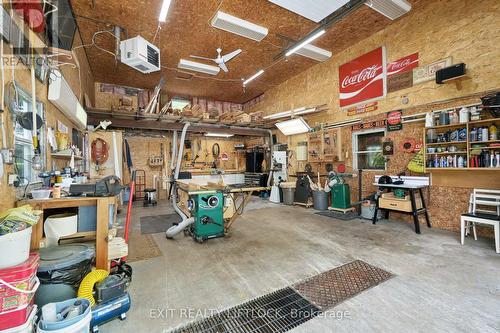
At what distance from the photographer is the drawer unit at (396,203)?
430 cm

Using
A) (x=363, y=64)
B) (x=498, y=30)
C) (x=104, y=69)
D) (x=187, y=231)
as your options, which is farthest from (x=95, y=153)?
(x=498, y=30)

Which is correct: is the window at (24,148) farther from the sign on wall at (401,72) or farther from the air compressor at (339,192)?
Result: the sign on wall at (401,72)

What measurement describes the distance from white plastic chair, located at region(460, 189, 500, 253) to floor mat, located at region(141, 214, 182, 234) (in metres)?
5.42

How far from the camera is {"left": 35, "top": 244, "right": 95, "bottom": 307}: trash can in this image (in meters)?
1.68

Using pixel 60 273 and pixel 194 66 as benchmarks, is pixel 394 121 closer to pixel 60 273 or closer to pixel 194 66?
pixel 194 66

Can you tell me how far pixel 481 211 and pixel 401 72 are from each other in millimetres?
3246

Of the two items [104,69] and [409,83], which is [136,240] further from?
[409,83]

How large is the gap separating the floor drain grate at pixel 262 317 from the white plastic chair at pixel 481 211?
319 cm

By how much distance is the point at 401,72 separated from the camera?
499 cm

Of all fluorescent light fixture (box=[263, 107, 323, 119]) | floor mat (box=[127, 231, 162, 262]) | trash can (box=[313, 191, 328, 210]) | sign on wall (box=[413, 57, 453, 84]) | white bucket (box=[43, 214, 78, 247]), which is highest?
sign on wall (box=[413, 57, 453, 84])

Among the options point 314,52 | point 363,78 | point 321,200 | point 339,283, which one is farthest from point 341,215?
point 314,52

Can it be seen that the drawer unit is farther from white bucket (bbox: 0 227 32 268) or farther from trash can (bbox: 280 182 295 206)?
white bucket (bbox: 0 227 32 268)

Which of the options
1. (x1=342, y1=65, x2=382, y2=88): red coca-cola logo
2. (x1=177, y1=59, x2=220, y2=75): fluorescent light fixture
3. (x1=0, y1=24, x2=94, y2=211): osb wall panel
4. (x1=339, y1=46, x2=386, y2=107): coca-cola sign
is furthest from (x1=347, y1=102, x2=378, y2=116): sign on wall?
(x1=0, y1=24, x2=94, y2=211): osb wall panel

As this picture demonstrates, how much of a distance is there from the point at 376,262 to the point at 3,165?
4.11 metres
